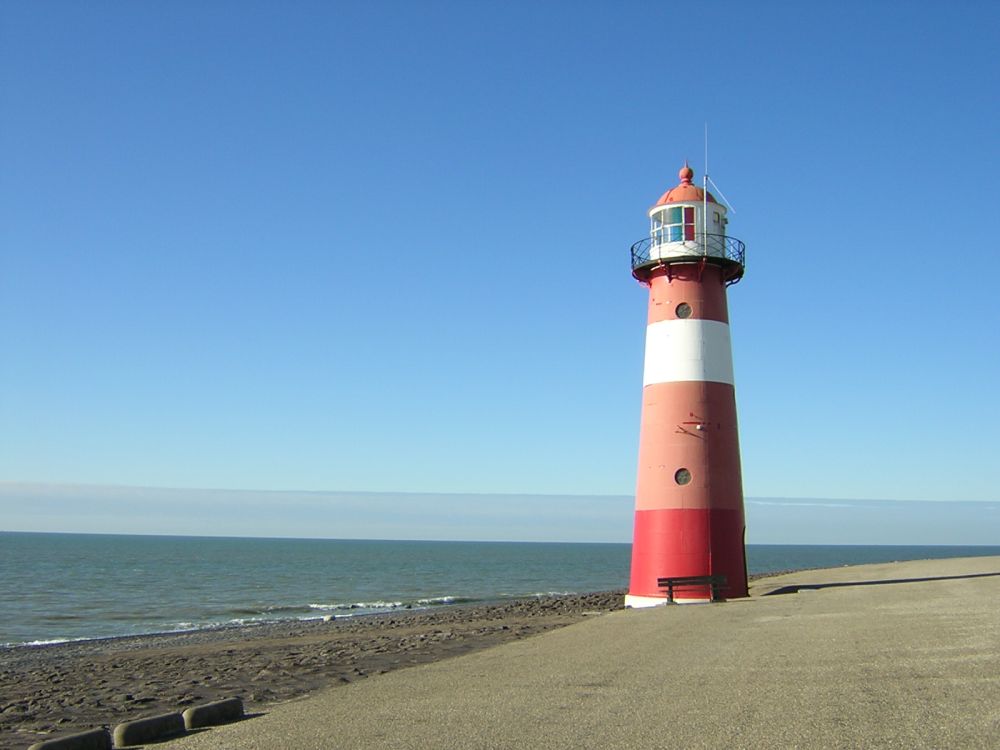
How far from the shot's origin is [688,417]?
70.7 ft

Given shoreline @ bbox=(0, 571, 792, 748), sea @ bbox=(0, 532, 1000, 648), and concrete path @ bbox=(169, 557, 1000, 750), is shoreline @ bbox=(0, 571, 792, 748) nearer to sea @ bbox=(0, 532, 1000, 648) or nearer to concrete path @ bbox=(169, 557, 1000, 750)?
concrete path @ bbox=(169, 557, 1000, 750)

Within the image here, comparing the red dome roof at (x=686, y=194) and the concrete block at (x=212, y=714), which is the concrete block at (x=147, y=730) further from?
the red dome roof at (x=686, y=194)

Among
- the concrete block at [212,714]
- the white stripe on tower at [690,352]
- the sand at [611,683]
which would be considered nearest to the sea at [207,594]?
the sand at [611,683]

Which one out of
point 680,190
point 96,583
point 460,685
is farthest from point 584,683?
point 96,583

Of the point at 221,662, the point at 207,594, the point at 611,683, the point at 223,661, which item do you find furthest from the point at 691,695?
the point at 207,594

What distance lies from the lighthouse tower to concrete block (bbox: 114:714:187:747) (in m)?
14.0

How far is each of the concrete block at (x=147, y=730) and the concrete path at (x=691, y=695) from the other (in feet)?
1.36

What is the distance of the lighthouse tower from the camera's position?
21.4 meters

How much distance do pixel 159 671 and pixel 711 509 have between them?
12.3m

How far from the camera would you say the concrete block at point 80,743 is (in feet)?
28.0

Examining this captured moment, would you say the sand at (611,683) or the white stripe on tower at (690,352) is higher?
the white stripe on tower at (690,352)

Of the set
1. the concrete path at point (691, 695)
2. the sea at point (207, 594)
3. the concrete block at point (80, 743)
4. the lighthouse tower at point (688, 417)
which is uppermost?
the lighthouse tower at point (688, 417)

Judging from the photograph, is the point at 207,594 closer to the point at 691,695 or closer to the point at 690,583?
the point at 690,583

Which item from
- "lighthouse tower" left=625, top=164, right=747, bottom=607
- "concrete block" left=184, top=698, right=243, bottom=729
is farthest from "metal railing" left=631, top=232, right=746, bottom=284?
"concrete block" left=184, top=698, right=243, bottom=729
